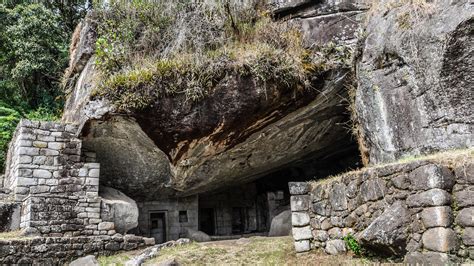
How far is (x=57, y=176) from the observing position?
8766mm

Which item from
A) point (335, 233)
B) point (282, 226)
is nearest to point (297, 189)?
point (335, 233)

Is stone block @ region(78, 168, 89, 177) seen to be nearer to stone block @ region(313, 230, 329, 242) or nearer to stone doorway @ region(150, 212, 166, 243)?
stone doorway @ region(150, 212, 166, 243)

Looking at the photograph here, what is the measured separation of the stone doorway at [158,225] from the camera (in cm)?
1197

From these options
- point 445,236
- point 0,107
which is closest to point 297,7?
point 445,236

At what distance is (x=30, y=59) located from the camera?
15234 mm

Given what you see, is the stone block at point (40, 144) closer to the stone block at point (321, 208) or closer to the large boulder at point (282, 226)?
the large boulder at point (282, 226)

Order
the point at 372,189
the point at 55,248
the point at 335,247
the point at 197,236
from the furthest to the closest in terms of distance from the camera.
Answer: the point at 197,236
the point at 55,248
the point at 335,247
the point at 372,189

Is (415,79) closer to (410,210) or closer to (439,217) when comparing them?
(410,210)

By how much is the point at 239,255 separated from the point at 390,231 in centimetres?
296

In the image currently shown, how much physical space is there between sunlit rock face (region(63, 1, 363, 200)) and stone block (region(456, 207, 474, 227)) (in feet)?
15.2

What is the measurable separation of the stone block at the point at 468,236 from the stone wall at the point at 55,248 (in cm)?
607

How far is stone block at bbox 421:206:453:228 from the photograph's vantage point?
146 inches

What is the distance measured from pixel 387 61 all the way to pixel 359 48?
87 cm

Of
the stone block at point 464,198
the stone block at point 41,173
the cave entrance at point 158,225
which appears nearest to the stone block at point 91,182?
the stone block at point 41,173
